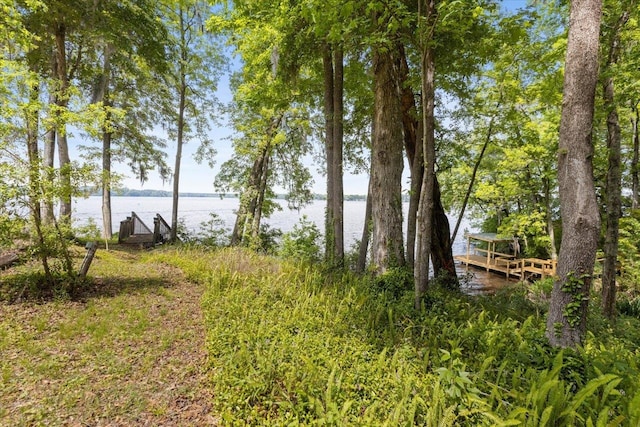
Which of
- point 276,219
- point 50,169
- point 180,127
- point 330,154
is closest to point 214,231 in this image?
point 180,127

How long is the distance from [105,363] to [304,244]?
562 cm

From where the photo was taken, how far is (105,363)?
3133mm

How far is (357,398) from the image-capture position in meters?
2.60

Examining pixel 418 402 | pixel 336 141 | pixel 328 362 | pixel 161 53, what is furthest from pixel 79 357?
pixel 161 53

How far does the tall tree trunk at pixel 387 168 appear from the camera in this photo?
5.60m

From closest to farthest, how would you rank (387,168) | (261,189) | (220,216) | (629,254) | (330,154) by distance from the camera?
(387,168) < (330,154) < (629,254) < (261,189) < (220,216)

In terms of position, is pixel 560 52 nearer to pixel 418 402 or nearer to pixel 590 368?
pixel 590 368

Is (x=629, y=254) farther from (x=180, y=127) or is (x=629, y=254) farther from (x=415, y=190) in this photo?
(x=180, y=127)

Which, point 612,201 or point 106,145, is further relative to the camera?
point 106,145

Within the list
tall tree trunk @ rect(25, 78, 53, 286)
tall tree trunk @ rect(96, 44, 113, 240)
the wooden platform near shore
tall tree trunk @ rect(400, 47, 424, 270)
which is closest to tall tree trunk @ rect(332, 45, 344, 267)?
tall tree trunk @ rect(400, 47, 424, 270)

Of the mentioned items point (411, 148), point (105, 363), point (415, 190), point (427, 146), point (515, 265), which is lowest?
point (515, 265)

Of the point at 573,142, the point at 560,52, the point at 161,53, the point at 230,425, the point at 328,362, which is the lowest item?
the point at 230,425

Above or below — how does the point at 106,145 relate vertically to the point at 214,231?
above

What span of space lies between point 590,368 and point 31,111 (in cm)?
798
